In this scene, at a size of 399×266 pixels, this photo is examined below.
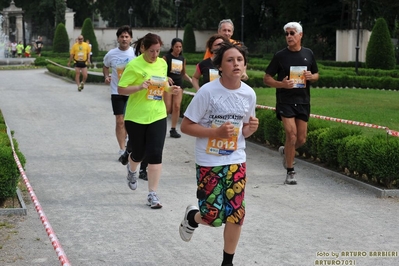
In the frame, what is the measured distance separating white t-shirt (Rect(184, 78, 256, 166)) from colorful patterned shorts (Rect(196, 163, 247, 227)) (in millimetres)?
66

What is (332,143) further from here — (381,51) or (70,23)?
(70,23)

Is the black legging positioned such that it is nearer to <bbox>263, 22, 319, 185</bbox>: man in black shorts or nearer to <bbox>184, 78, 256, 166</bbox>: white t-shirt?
<bbox>263, 22, 319, 185</bbox>: man in black shorts

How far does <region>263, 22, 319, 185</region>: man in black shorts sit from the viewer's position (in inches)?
398

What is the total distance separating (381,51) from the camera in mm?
35625

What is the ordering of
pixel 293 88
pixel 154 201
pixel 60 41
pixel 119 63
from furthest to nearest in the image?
pixel 60 41
pixel 119 63
pixel 293 88
pixel 154 201

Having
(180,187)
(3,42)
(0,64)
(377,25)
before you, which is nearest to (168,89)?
(180,187)

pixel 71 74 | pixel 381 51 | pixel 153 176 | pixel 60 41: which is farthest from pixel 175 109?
pixel 60 41

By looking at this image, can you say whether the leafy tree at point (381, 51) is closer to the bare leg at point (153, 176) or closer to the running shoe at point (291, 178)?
the running shoe at point (291, 178)

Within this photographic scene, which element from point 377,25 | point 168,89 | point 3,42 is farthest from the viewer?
point 3,42

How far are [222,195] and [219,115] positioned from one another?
1.89ft

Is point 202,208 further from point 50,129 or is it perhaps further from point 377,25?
point 377,25

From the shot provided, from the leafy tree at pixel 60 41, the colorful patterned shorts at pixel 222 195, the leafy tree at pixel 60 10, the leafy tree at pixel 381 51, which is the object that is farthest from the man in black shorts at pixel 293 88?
the leafy tree at pixel 60 10

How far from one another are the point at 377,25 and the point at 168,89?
27864 mm

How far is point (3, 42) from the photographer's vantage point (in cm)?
6288
